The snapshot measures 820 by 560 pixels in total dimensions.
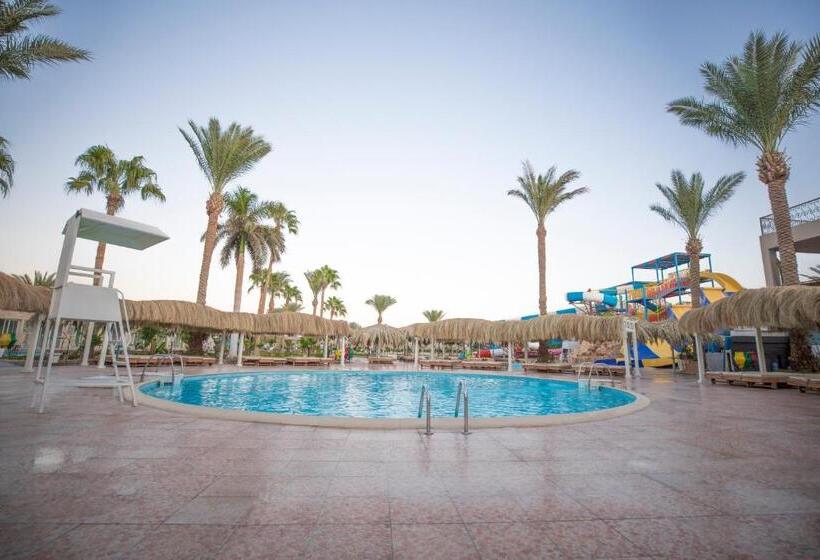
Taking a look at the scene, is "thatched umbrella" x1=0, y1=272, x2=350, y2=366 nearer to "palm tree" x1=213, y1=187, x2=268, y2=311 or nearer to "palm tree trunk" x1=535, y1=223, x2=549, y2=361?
"palm tree" x1=213, y1=187, x2=268, y2=311

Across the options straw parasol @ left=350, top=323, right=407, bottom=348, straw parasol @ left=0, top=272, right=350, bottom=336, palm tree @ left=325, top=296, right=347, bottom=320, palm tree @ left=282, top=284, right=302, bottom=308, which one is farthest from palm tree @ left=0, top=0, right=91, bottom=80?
palm tree @ left=325, top=296, right=347, bottom=320

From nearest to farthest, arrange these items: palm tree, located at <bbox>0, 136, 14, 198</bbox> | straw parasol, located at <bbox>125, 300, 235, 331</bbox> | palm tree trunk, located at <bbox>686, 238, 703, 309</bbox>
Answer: palm tree, located at <bbox>0, 136, 14, 198</bbox> < straw parasol, located at <bbox>125, 300, 235, 331</bbox> < palm tree trunk, located at <bbox>686, 238, 703, 309</bbox>

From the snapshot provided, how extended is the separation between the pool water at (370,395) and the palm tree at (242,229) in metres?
13.4

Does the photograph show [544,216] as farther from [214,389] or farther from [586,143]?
[214,389]

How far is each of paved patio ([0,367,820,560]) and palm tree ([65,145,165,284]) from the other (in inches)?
776

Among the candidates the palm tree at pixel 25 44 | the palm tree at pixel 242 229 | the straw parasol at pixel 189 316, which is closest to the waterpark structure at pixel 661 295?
the straw parasol at pixel 189 316

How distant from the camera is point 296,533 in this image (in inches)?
86.8

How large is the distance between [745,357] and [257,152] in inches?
1110

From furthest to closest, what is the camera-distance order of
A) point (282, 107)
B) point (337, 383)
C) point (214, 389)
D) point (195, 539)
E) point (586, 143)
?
point (586, 143) < point (282, 107) < point (337, 383) < point (214, 389) < point (195, 539)

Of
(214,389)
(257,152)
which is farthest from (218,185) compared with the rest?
(214,389)

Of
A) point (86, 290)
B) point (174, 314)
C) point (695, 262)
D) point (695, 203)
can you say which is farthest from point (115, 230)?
point (695, 203)

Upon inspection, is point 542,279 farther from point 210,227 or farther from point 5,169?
point 5,169

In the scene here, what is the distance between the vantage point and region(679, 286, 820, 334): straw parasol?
1084 centimetres

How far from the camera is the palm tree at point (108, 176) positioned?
20266 millimetres
